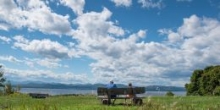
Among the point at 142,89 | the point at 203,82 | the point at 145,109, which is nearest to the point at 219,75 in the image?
the point at 203,82

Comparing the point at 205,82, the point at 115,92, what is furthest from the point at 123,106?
the point at 205,82

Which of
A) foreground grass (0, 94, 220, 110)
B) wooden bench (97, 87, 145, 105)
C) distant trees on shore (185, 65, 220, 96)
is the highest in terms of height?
distant trees on shore (185, 65, 220, 96)

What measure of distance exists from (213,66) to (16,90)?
2224 cm

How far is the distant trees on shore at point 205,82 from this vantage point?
155 feet

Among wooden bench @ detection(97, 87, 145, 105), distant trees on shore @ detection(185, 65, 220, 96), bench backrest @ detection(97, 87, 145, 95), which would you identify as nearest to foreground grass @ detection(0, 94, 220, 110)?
wooden bench @ detection(97, 87, 145, 105)

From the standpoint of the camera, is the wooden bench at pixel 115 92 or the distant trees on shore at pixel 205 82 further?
the distant trees on shore at pixel 205 82

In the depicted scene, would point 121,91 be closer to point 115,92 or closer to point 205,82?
point 115,92

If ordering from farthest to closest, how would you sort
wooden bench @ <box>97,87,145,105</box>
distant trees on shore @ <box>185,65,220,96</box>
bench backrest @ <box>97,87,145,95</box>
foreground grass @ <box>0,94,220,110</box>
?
1. distant trees on shore @ <box>185,65,220,96</box>
2. bench backrest @ <box>97,87,145,95</box>
3. wooden bench @ <box>97,87,145,105</box>
4. foreground grass @ <box>0,94,220,110</box>

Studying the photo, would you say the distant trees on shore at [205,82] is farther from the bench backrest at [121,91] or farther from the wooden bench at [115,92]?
the wooden bench at [115,92]

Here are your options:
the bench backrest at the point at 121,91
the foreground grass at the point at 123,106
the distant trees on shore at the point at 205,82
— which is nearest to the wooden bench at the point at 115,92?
the bench backrest at the point at 121,91

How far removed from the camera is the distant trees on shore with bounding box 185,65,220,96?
1865 inches

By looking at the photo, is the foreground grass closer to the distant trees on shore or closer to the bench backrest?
the bench backrest

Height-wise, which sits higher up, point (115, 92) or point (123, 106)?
point (115, 92)

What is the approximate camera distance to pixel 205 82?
48.5m
